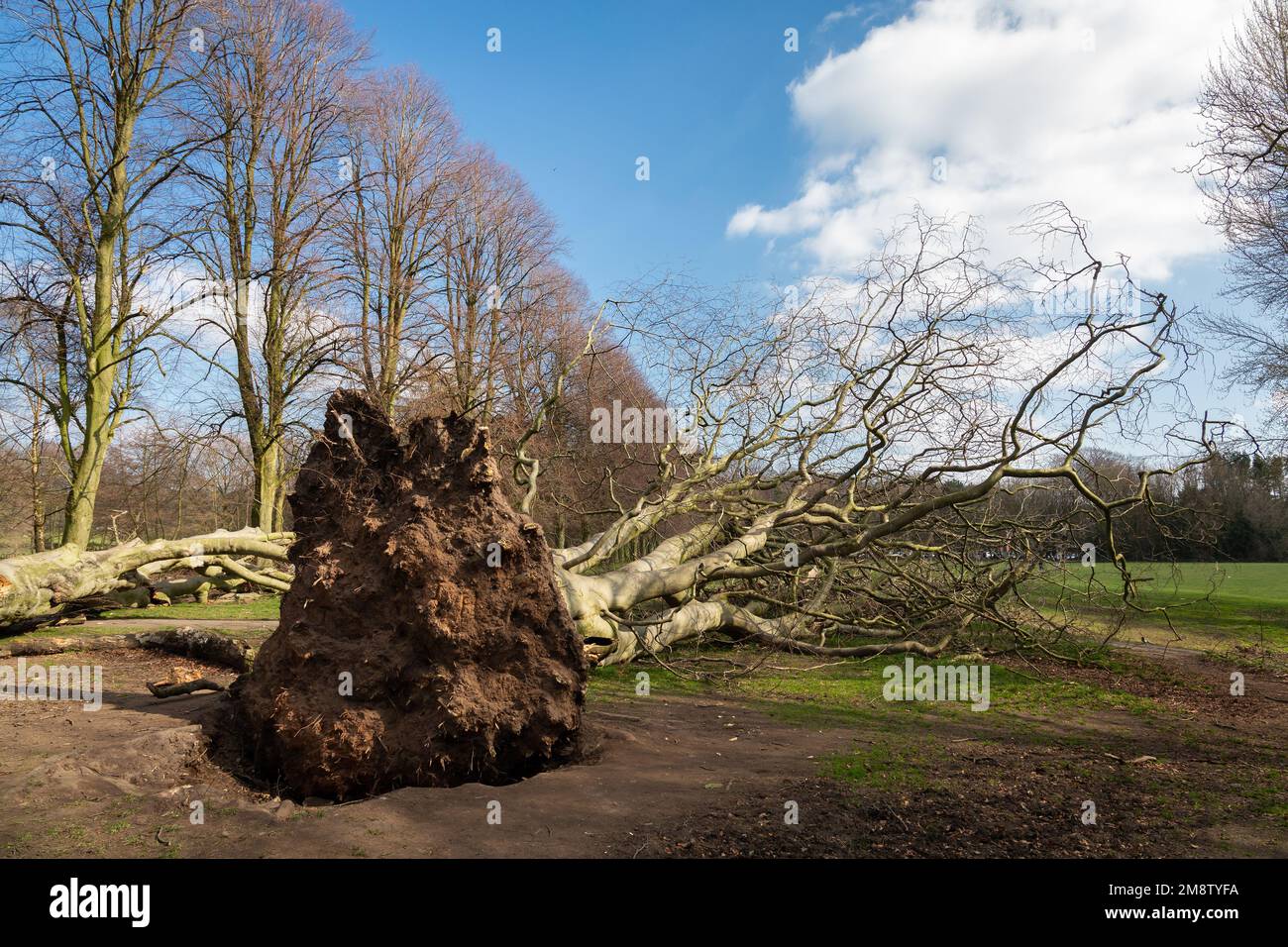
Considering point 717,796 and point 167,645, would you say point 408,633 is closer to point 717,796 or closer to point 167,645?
point 717,796

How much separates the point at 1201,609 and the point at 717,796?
18.2 meters

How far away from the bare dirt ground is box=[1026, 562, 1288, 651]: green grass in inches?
172

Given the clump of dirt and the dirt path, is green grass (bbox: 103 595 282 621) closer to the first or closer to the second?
the clump of dirt

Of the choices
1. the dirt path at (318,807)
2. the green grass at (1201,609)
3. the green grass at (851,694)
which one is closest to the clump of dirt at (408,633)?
the dirt path at (318,807)

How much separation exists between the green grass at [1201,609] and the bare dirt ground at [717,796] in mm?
4379

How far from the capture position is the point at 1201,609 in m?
18.3

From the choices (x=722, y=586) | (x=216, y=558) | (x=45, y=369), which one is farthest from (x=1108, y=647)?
(x=45, y=369)

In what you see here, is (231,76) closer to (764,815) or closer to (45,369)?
(45,369)

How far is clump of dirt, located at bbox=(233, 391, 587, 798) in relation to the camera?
552cm

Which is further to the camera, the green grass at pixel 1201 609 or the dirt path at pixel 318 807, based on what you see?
the green grass at pixel 1201 609

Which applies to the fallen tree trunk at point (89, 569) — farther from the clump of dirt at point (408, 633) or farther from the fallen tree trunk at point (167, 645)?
the clump of dirt at point (408, 633)

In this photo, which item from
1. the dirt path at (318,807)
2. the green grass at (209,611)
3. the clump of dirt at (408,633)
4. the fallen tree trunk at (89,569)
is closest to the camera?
the dirt path at (318,807)

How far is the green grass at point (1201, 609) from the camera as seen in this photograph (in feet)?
38.5
